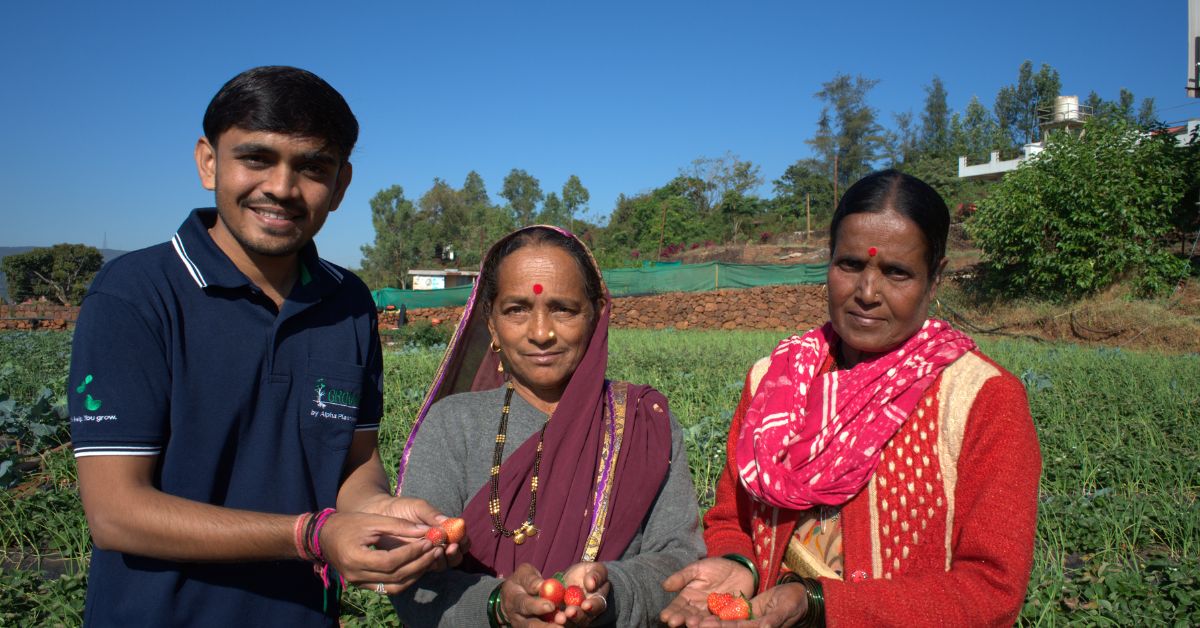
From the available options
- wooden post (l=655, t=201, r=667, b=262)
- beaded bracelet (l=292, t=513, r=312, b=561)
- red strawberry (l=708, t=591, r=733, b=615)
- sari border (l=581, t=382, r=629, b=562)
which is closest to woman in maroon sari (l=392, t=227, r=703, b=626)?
sari border (l=581, t=382, r=629, b=562)

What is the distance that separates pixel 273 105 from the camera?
155 cm

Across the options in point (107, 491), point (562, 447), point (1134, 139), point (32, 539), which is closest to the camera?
point (107, 491)

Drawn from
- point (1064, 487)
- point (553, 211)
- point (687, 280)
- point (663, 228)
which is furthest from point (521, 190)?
point (1064, 487)

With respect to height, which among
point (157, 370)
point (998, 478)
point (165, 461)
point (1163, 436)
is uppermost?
point (157, 370)

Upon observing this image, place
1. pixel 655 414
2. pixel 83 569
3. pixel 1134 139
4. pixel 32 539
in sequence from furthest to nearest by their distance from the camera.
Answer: pixel 1134 139 < pixel 32 539 < pixel 83 569 < pixel 655 414

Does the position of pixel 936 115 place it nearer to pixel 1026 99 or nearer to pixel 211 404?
pixel 1026 99

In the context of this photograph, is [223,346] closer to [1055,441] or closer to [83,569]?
[83,569]

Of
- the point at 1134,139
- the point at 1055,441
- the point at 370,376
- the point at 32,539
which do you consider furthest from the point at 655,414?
the point at 1134,139

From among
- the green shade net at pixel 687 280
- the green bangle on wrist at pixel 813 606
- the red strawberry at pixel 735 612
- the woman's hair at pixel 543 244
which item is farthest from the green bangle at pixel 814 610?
the green shade net at pixel 687 280

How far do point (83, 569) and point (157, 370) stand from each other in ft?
7.33

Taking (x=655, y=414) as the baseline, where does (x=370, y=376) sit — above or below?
above

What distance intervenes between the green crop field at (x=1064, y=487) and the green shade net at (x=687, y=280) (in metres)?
14.0

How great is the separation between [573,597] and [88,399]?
97 cm

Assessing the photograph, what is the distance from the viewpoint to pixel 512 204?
201 ft
